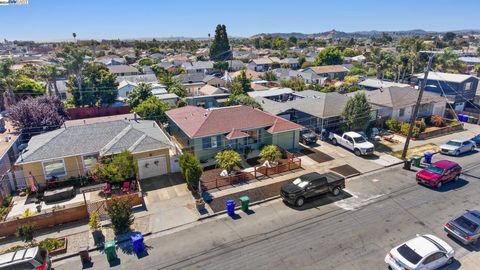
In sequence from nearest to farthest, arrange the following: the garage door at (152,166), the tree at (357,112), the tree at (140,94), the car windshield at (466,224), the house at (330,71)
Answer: the car windshield at (466,224), the garage door at (152,166), the tree at (357,112), the tree at (140,94), the house at (330,71)

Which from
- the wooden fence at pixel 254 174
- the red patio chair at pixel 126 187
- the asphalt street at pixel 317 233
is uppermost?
the red patio chair at pixel 126 187

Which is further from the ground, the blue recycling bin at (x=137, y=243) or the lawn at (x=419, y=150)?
the blue recycling bin at (x=137, y=243)

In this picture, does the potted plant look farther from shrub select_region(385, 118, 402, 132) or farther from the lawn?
shrub select_region(385, 118, 402, 132)

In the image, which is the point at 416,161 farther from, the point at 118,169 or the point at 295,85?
the point at 295,85

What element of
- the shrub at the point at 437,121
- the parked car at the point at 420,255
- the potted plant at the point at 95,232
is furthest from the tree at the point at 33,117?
the shrub at the point at 437,121

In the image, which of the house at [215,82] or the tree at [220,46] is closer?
the house at [215,82]

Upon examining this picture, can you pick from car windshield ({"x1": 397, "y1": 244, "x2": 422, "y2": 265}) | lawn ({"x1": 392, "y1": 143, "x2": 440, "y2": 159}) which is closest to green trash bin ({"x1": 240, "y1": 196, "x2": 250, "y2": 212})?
car windshield ({"x1": 397, "y1": 244, "x2": 422, "y2": 265})

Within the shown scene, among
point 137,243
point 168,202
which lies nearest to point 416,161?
point 168,202

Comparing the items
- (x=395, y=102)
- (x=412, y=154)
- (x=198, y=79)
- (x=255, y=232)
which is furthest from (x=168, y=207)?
(x=198, y=79)

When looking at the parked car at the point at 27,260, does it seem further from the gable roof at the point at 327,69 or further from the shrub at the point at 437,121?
the gable roof at the point at 327,69
